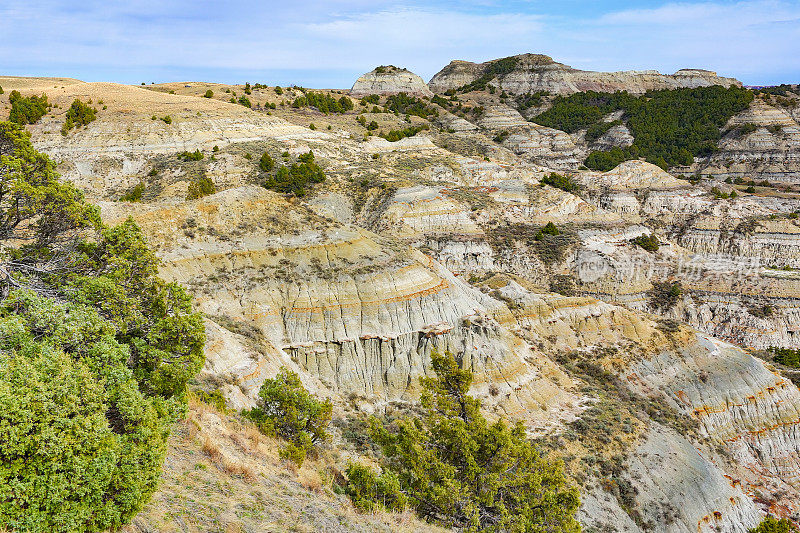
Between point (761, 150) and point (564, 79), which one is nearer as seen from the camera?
point (761, 150)

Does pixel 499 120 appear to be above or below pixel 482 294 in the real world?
above

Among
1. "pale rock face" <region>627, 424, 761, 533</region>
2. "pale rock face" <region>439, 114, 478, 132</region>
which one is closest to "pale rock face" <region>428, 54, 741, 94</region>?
"pale rock face" <region>439, 114, 478, 132</region>

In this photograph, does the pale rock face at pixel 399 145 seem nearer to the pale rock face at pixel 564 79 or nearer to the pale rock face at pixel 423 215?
the pale rock face at pixel 423 215

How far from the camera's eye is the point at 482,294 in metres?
38.2

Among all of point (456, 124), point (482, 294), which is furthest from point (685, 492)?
point (456, 124)

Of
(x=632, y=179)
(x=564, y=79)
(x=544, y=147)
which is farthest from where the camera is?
(x=564, y=79)

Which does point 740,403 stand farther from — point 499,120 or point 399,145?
point 499,120

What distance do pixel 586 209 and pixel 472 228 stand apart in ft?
63.8

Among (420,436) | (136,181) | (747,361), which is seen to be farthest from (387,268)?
(136,181)

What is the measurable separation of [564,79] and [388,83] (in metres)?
60.1

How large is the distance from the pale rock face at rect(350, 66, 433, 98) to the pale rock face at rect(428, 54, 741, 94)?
32.5 meters

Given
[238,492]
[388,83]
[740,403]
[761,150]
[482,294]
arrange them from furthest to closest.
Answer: [388,83] < [761,150] < [482,294] < [740,403] < [238,492]

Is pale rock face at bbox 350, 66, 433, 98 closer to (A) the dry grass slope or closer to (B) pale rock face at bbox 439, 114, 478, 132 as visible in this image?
(B) pale rock face at bbox 439, 114, 478, 132

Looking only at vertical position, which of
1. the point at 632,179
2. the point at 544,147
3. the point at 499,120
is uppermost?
the point at 499,120
